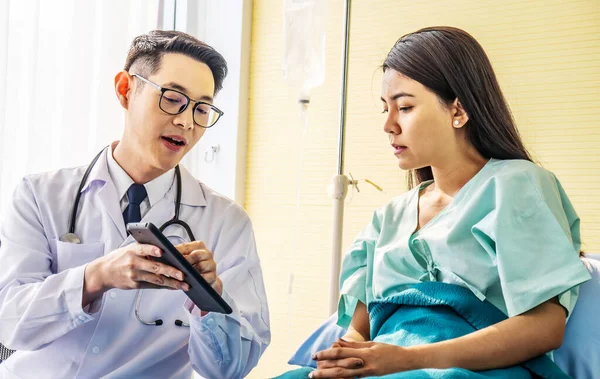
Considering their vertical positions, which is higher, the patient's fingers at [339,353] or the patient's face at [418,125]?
the patient's face at [418,125]

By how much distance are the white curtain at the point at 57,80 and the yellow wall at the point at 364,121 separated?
0.82 metres

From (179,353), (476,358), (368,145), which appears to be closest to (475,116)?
(476,358)

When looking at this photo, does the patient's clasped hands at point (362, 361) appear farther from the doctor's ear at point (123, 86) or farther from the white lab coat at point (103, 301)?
the doctor's ear at point (123, 86)

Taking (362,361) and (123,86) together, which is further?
(123,86)

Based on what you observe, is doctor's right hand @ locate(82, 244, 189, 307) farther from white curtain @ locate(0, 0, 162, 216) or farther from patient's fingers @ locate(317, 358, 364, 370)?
white curtain @ locate(0, 0, 162, 216)

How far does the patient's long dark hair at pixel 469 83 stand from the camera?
1.58 metres

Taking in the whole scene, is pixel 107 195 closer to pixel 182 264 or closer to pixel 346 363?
pixel 182 264

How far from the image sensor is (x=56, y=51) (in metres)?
2.47

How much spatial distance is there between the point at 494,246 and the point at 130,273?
0.73 meters

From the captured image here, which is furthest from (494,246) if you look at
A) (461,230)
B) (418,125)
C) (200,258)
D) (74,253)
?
(74,253)

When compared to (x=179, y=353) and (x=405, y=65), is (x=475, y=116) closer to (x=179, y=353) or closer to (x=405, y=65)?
(x=405, y=65)

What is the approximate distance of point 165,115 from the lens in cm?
174

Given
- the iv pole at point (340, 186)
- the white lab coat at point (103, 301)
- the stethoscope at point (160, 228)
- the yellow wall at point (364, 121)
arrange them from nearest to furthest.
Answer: the white lab coat at point (103, 301) → the stethoscope at point (160, 228) → the iv pole at point (340, 186) → the yellow wall at point (364, 121)

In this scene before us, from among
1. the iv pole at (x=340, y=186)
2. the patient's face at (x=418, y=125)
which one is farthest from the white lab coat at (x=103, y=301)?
the iv pole at (x=340, y=186)
